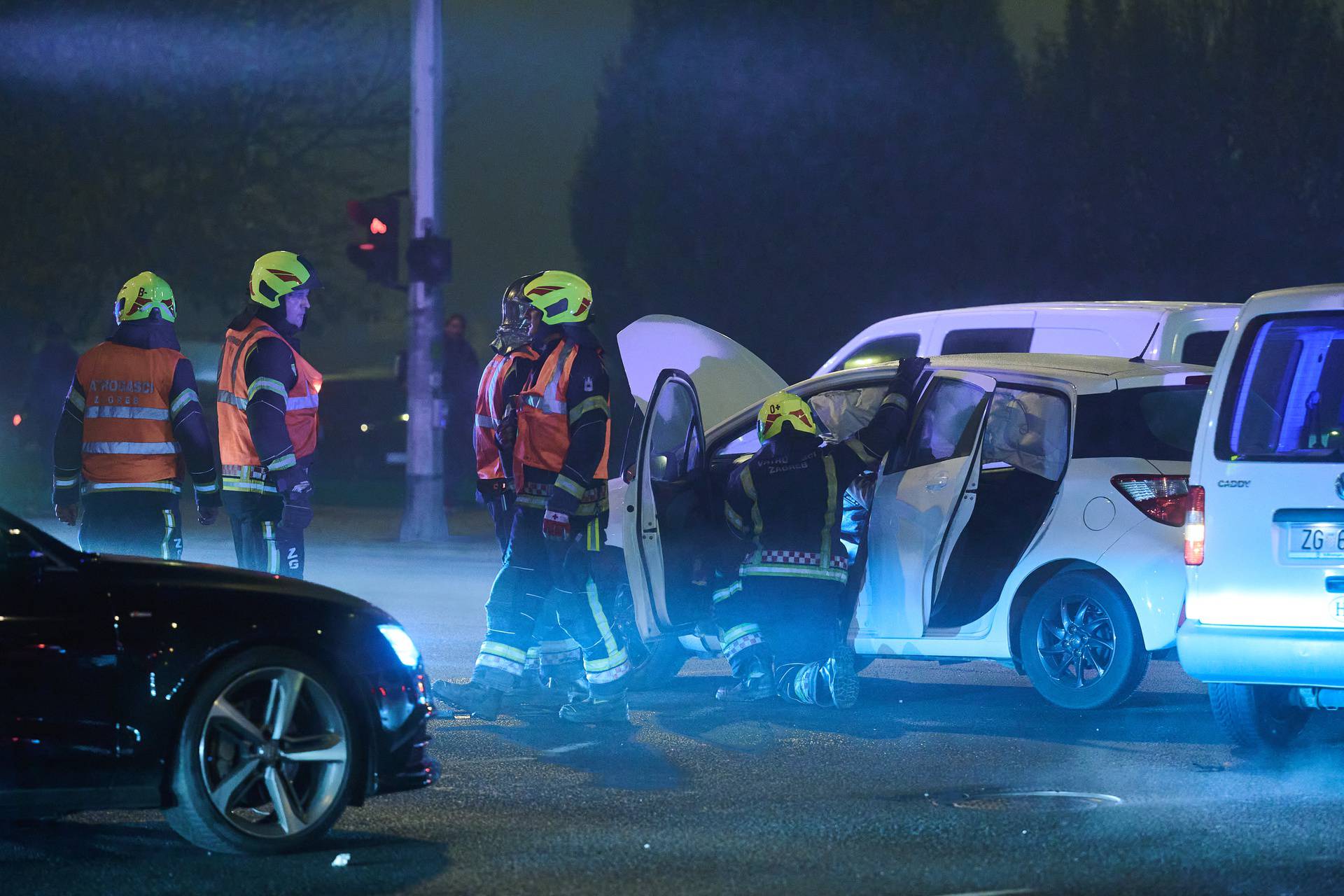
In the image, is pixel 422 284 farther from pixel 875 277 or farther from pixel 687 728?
pixel 875 277

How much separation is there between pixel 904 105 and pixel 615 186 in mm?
8321

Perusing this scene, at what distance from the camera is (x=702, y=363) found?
10.6m

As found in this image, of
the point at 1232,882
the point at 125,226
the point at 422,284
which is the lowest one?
the point at 1232,882

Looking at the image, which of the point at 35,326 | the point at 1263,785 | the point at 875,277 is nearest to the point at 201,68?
the point at 35,326

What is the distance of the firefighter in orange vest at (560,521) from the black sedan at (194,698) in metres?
2.50

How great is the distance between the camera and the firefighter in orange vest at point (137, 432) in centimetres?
869

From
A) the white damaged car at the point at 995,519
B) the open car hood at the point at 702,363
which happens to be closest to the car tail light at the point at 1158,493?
the white damaged car at the point at 995,519

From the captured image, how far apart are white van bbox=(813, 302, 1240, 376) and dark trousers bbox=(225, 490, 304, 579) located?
3.26 meters

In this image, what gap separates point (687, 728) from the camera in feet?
28.7

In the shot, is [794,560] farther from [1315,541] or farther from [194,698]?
[194,698]

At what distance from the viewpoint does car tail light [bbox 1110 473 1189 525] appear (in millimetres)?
8766

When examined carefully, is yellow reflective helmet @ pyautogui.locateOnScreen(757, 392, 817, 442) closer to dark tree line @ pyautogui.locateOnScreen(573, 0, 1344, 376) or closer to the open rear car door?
the open rear car door

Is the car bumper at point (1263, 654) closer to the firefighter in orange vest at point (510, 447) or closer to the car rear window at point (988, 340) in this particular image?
the firefighter in orange vest at point (510, 447)

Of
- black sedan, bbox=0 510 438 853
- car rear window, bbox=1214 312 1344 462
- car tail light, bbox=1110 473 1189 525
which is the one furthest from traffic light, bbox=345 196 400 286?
black sedan, bbox=0 510 438 853
